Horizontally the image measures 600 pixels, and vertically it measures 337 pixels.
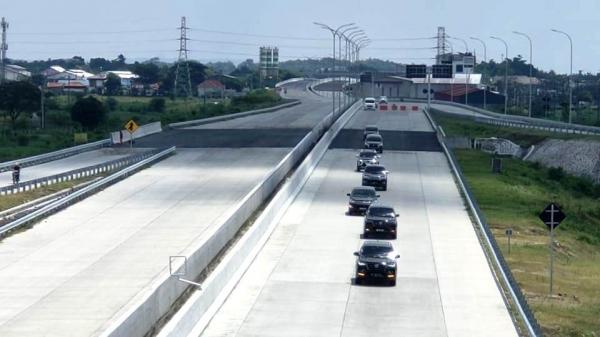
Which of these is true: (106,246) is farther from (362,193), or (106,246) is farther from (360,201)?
(362,193)

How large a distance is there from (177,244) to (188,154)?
4239cm

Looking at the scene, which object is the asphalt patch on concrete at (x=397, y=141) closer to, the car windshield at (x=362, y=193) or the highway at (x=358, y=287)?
the highway at (x=358, y=287)

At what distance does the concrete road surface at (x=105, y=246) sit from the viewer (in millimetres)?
33406

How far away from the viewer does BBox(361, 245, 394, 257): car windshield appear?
1566 inches

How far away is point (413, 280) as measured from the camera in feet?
134

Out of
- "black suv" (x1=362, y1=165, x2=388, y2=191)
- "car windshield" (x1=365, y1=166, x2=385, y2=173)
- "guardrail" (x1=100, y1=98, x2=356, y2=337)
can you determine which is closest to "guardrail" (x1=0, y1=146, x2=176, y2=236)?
"guardrail" (x1=100, y1=98, x2=356, y2=337)

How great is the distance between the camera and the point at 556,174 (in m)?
94.3

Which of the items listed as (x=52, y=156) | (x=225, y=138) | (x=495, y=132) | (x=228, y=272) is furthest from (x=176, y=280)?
(x=495, y=132)

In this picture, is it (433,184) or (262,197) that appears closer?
(262,197)

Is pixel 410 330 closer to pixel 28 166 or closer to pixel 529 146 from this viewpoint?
pixel 28 166

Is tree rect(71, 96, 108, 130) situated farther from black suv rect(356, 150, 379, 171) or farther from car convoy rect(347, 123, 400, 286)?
car convoy rect(347, 123, 400, 286)

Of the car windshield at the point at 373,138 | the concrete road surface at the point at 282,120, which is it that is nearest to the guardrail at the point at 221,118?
the concrete road surface at the point at 282,120

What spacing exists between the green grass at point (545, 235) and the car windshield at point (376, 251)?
436 centimetres

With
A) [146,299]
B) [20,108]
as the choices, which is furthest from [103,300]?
[20,108]
